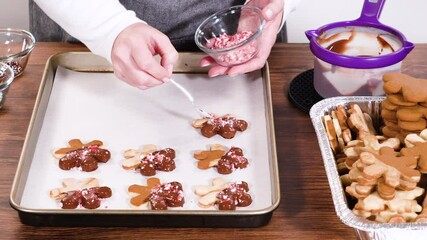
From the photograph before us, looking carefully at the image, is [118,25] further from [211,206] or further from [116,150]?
[211,206]

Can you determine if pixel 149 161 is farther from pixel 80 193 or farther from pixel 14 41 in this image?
pixel 14 41

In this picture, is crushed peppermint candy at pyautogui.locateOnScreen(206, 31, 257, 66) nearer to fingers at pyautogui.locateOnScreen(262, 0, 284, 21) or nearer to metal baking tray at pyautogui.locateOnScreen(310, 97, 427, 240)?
fingers at pyautogui.locateOnScreen(262, 0, 284, 21)

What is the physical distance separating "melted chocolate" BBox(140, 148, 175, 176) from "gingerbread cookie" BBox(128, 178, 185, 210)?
1.7 inches

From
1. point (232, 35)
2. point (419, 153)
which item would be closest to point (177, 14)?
point (232, 35)

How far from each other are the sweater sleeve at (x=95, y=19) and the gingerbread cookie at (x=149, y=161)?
0.25 metres

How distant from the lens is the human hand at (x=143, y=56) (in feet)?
4.91

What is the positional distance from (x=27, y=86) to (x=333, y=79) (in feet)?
2.24

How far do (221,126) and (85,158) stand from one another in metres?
0.29

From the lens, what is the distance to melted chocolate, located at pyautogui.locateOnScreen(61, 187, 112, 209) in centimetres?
132

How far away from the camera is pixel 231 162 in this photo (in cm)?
144

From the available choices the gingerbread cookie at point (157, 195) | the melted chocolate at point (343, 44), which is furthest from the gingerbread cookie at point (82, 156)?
the melted chocolate at point (343, 44)

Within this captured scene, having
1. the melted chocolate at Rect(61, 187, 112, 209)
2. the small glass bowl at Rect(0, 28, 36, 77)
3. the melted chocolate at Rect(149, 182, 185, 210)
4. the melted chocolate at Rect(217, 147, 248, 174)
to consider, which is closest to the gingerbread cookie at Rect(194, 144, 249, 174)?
the melted chocolate at Rect(217, 147, 248, 174)

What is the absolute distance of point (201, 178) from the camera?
→ 1.42m

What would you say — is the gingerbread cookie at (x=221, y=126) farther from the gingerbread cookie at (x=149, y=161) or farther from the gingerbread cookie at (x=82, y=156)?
the gingerbread cookie at (x=82, y=156)
